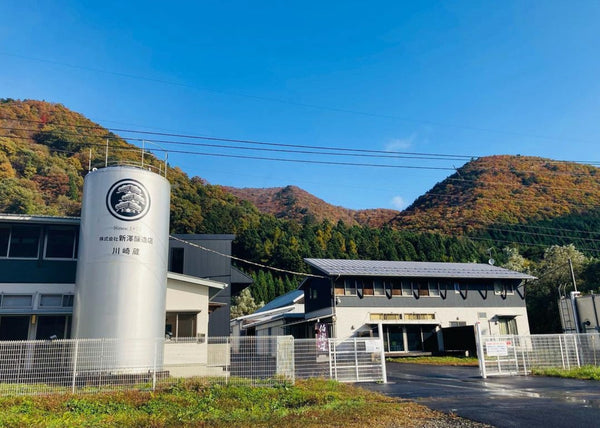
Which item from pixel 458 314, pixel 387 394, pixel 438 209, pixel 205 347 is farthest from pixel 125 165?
pixel 438 209

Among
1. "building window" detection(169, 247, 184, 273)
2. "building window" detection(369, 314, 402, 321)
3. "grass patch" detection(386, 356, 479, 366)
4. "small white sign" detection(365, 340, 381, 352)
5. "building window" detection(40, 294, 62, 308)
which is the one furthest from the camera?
"building window" detection(369, 314, 402, 321)

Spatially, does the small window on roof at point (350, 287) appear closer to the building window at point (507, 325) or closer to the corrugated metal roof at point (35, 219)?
the building window at point (507, 325)

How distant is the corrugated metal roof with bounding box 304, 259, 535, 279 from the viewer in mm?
27594

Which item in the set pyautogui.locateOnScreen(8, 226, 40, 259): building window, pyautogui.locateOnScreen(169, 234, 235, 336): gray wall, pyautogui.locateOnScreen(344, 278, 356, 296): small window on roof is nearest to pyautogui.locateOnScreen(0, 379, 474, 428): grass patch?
pyautogui.locateOnScreen(8, 226, 40, 259): building window

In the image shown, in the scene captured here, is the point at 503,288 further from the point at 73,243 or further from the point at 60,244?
the point at 60,244

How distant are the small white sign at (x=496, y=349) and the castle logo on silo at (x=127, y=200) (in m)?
12.0

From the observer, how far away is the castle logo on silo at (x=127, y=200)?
13031mm

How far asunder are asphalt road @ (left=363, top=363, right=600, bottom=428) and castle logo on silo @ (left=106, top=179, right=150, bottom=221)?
8.37m

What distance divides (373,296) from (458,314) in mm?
6037

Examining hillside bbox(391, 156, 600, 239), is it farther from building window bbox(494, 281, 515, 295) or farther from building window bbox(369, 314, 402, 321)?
building window bbox(369, 314, 402, 321)

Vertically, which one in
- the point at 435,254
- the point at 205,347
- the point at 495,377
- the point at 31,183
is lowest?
the point at 495,377

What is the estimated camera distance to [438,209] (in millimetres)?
71500

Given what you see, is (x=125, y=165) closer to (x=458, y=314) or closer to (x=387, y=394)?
(x=387, y=394)

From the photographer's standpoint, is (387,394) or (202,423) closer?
(202,423)
